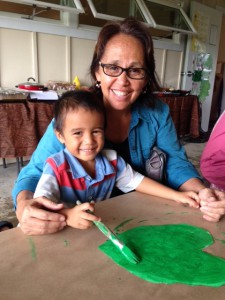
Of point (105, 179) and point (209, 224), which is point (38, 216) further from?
point (209, 224)

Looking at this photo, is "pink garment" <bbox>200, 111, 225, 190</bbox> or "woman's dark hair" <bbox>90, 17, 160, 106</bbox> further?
"pink garment" <bbox>200, 111, 225, 190</bbox>

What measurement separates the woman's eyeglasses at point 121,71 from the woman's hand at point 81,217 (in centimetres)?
58

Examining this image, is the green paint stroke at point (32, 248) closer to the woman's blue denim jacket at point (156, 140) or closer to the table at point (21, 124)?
the woman's blue denim jacket at point (156, 140)

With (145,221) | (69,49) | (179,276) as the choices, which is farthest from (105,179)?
(69,49)

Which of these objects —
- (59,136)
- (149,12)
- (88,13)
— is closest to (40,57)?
(88,13)

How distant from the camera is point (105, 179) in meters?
0.99

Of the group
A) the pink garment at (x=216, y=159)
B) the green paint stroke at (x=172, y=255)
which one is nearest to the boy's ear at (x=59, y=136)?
the green paint stroke at (x=172, y=255)

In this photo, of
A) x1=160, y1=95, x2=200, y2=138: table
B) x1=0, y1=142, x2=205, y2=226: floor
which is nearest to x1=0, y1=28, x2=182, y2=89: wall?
x1=0, y1=142, x2=205, y2=226: floor

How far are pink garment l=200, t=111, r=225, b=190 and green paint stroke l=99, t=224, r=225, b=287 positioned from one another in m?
0.66

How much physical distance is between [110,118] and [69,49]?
92.1 inches

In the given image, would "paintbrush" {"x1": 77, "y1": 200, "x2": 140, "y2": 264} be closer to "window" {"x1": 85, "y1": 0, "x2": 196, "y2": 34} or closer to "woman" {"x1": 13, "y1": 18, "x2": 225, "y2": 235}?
"woman" {"x1": 13, "y1": 18, "x2": 225, "y2": 235}

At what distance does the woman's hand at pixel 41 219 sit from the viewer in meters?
0.65

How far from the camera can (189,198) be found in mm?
886

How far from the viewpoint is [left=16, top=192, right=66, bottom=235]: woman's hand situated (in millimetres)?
648
